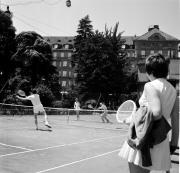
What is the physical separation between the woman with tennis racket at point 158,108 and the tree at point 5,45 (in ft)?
108

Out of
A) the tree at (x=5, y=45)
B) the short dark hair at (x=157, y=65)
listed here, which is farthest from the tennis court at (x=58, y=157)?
the tree at (x=5, y=45)

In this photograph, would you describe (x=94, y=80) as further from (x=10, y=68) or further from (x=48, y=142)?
(x=48, y=142)

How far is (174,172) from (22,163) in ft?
9.09

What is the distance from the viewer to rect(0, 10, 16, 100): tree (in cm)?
3561

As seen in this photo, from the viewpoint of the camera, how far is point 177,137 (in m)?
3.02

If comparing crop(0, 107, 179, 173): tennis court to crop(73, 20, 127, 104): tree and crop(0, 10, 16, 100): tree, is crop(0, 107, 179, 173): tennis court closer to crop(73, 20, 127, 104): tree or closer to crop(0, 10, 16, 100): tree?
crop(0, 10, 16, 100): tree

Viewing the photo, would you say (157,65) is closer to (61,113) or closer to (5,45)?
(61,113)

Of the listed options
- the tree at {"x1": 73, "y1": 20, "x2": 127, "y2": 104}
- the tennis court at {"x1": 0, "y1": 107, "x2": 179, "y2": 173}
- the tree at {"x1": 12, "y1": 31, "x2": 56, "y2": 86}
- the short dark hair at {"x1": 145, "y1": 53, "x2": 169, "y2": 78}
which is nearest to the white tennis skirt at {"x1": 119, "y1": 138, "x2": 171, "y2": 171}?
the short dark hair at {"x1": 145, "y1": 53, "x2": 169, "y2": 78}

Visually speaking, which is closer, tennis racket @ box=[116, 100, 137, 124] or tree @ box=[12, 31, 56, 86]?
tennis racket @ box=[116, 100, 137, 124]

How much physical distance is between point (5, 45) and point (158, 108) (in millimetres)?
34563

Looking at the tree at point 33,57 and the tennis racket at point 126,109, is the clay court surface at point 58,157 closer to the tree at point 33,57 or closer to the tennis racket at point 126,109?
the tennis racket at point 126,109

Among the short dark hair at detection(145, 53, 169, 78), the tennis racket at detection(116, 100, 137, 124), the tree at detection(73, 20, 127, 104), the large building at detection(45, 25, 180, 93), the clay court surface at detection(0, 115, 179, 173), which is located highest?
the large building at detection(45, 25, 180, 93)

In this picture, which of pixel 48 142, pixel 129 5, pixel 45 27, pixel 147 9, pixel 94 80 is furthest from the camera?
pixel 94 80

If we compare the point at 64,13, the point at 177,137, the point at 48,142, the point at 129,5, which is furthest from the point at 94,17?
the point at 48,142
